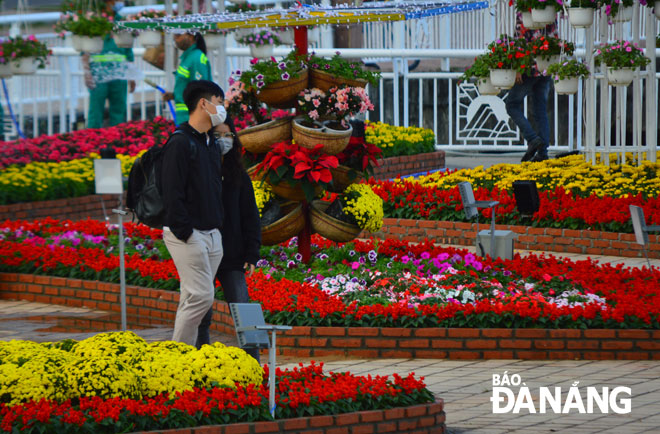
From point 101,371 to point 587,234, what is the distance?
684 centimetres

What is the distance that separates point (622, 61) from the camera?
14562 mm

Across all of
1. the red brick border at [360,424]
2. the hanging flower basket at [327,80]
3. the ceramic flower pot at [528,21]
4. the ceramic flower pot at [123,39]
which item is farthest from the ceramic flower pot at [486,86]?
the red brick border at [360,424]

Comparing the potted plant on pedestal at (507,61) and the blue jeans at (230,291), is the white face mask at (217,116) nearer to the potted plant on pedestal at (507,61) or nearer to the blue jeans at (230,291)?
the blue jeans at (230,291)

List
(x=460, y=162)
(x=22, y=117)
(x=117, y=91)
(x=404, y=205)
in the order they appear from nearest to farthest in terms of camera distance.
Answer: (x=404, y=205), (x=460, y=162), (x=117, y=91), (x=22, y=117)

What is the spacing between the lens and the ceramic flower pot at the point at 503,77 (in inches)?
604

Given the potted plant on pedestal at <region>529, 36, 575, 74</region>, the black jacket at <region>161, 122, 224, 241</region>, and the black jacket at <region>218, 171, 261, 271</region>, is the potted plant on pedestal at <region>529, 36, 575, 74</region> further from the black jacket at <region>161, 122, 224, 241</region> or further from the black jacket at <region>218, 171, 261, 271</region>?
the black jacket at <region>161, 122, 224, 241</region>

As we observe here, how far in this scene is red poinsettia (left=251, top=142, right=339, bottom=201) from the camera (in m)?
10.3

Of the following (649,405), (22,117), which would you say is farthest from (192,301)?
(22,117)

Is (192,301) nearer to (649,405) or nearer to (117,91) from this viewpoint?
(649,405)

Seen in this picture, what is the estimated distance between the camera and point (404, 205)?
13719 millimetres

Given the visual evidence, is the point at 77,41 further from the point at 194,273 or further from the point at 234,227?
the point at 194,273

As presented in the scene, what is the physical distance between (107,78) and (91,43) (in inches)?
34.7

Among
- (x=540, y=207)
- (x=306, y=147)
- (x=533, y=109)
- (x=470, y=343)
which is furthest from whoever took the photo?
(x=533, y=109)

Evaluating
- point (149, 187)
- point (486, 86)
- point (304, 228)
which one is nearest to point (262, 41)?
point (486, 86)
